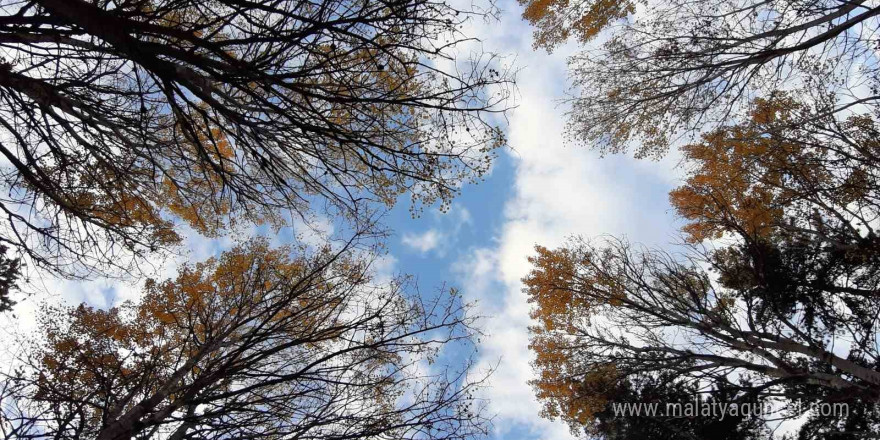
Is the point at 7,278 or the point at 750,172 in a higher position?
the point at 750,172

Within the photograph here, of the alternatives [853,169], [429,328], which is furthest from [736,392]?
[429,328]

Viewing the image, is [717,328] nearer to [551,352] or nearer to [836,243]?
[836,243]

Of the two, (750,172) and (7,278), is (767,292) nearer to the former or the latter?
(750,172)

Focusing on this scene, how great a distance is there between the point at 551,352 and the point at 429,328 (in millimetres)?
6654

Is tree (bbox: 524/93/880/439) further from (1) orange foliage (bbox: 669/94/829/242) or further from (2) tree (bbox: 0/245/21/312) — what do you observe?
(2) tree (bbox: 0/245/21/312)

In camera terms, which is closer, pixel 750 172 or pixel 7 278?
pixel 7 278

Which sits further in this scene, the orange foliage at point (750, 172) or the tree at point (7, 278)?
the orange foliage at point (750, 172)

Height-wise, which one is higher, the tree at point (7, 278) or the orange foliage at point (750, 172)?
the orange foliage at point (750, 172)

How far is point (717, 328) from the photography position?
713 cm

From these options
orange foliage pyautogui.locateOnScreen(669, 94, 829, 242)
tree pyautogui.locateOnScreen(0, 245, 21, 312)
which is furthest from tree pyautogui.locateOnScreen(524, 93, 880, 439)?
tree pyautogui.locateOnScreen(0, 245, 21, 312)

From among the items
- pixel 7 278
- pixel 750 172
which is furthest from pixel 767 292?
pixel 7 278

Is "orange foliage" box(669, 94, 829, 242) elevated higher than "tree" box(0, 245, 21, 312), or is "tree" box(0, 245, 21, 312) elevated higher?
"orange foliage" box(669, 94, 829, 242)

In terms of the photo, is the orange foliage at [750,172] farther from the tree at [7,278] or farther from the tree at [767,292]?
the tree at [7,278]

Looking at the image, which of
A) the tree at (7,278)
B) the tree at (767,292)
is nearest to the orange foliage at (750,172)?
the tree at (767,292)
